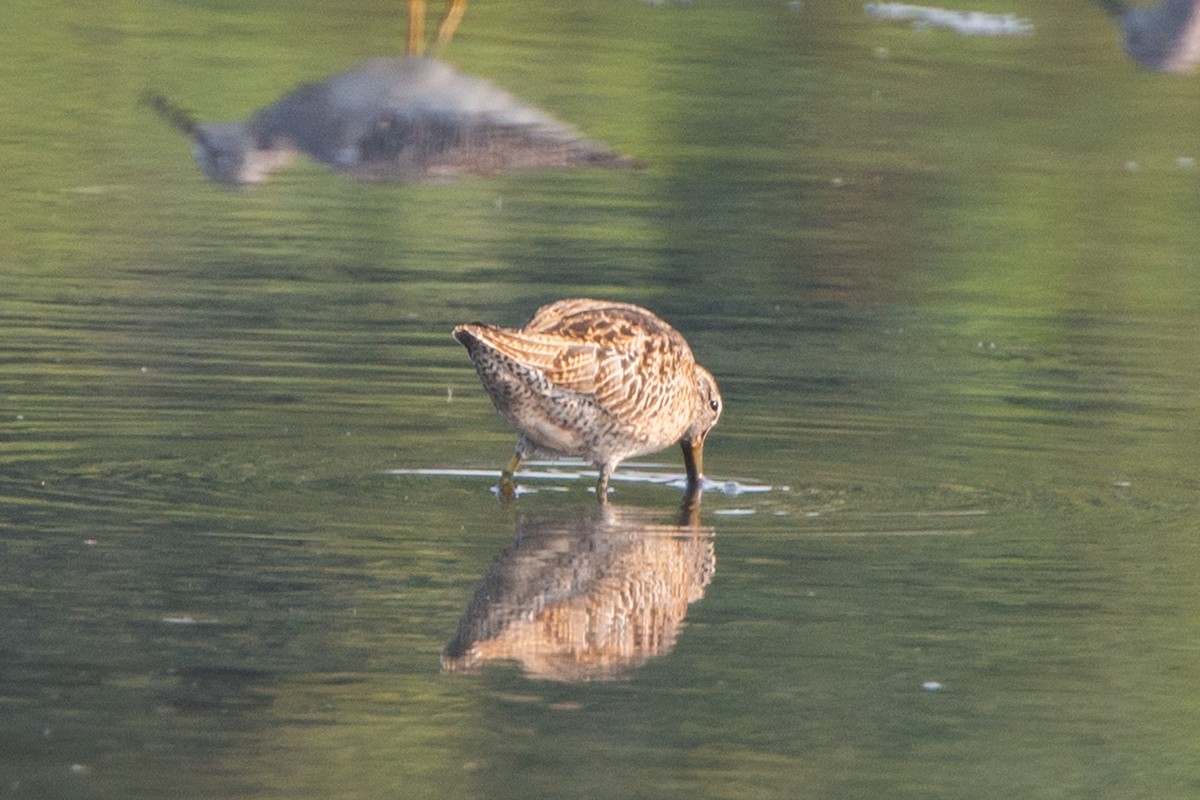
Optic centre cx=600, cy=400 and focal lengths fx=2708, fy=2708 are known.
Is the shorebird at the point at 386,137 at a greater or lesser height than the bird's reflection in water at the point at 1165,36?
lesser

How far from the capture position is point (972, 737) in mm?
6141

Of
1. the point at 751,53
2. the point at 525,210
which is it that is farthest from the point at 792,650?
the point at 751,53

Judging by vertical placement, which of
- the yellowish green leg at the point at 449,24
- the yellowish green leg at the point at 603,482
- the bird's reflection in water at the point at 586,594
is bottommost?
the yellowish green leg at the point at 603,482

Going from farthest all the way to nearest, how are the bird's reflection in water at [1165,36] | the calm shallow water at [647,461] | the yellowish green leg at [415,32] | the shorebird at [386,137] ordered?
1. the bird's reflection in water at [1165,36]
2. the yellowish green leg at [415,32]
3. the shorebird at [386,137]
4. the calm shallow water at [647,461]

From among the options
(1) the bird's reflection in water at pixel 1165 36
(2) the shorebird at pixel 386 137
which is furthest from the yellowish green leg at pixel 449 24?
(1) the bird's reflection in water at pixel 1165 36

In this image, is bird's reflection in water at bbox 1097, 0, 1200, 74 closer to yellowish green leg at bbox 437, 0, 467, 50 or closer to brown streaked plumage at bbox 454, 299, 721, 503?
yellowish green leg at bbox 437, 0, 467, 50

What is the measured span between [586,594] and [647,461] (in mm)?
2716

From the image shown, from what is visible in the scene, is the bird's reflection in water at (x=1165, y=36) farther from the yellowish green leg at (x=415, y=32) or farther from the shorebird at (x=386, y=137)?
the shorebird at (x=386, y=137)

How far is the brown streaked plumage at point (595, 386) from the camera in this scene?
8.55m

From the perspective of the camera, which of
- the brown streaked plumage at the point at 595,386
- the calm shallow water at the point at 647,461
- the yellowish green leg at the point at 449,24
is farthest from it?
the yellowish green leg at the point at 449,24

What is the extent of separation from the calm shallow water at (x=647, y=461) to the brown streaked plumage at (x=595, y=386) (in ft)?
0.58

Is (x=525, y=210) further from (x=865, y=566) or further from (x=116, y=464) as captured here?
(x=865, y=566)

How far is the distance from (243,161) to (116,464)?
21.6 ft

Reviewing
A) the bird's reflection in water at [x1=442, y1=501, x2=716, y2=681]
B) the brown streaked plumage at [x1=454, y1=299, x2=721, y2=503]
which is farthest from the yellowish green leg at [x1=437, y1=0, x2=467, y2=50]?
the bird's reflection in water at [x1=442, y1=501, x2=716, y2=681]
